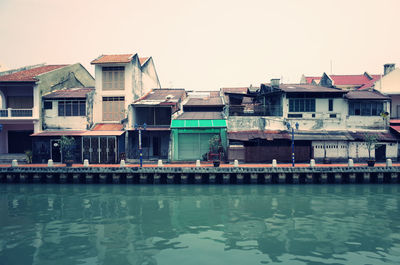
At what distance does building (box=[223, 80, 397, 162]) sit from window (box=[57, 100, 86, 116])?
56.7 feet

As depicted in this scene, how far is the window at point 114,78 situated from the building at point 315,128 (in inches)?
552

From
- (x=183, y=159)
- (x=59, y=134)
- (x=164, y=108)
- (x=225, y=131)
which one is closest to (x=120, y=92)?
(x=164, y=108)

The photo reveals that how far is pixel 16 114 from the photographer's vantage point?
32.3 m

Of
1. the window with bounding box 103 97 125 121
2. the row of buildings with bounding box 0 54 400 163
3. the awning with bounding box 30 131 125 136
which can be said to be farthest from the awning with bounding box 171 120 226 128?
the window with bounding box 103 97 125 121

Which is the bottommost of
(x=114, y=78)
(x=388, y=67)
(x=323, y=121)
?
(x=323, y=121)

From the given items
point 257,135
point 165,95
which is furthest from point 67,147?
point 257,135

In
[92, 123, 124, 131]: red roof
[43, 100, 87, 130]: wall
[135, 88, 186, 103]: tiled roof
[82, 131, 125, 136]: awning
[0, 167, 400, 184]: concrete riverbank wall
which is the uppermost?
[135, 88, 186, 103]: tiled roof

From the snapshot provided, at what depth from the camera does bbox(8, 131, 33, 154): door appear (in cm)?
3406

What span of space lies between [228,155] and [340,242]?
16302 millimetres

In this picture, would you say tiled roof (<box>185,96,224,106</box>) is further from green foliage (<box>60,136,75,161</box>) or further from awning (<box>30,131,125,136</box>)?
green foliage (<box>60,136,75,161</box>)

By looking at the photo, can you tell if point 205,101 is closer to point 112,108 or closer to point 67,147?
point 112,108

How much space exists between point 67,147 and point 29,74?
469 inches

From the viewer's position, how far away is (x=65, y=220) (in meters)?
17.6

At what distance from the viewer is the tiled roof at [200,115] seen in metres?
32.4
